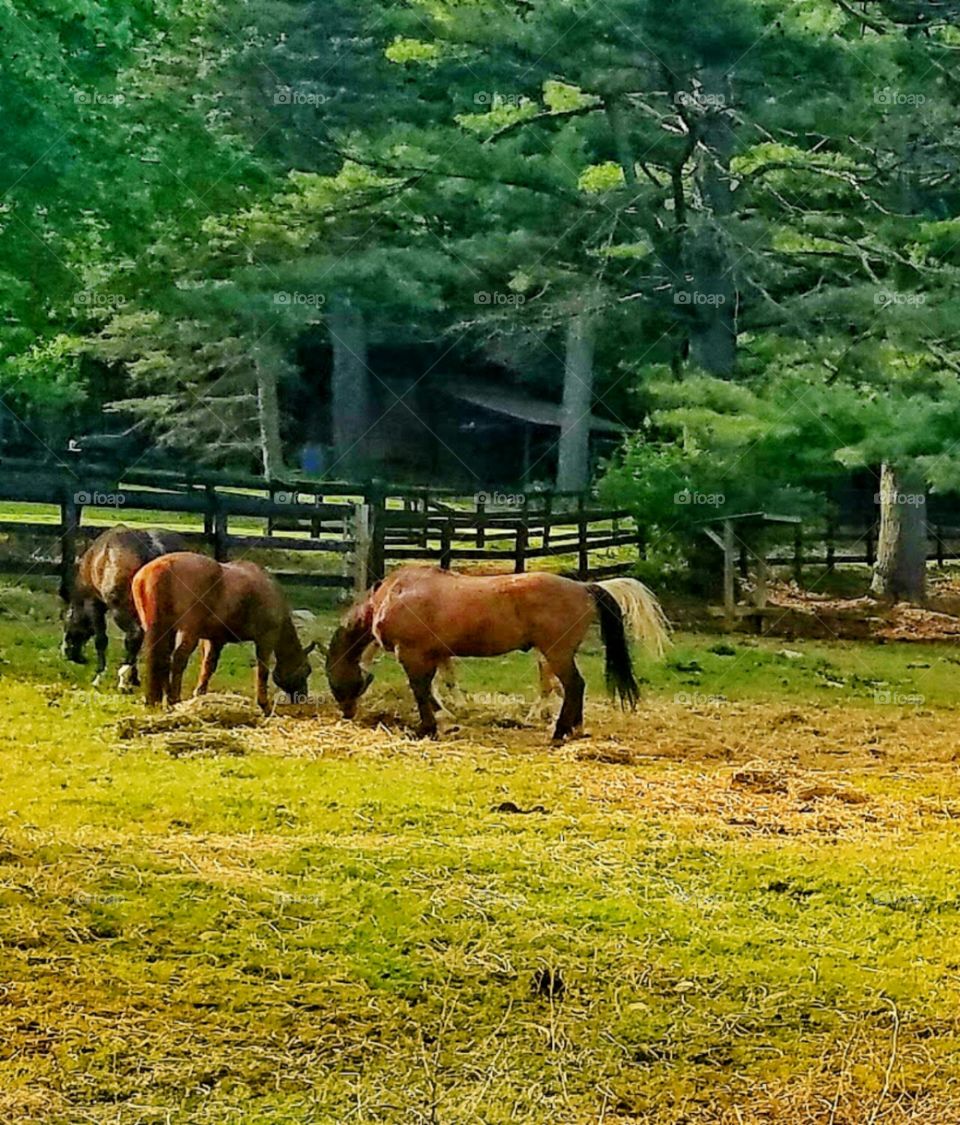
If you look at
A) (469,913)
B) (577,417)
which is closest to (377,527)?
(577,417)

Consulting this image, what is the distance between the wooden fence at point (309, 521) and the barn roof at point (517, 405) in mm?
249

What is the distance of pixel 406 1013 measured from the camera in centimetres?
261

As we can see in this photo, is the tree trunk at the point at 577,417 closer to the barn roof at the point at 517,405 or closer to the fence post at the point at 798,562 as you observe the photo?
the barn roof at the point at 517,405

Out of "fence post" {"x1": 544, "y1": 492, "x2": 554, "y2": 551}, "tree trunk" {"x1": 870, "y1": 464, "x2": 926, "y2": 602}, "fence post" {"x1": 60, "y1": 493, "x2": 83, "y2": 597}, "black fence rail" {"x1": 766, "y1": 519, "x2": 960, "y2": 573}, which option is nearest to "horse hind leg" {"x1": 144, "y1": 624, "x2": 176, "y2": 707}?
"fence post" {"x1": 60, "y1": 493, "x2": 83, "y2": 597}

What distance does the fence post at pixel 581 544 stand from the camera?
14.9 feet

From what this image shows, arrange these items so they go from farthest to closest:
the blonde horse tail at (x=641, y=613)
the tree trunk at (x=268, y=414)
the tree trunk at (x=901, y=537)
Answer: the tree trunk at (x=901, y=537) → the tree trunk at (x=268, y=414) → the blonde horse tail at (x=641, y=613)

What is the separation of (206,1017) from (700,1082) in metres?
0.88

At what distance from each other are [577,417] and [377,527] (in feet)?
2.46

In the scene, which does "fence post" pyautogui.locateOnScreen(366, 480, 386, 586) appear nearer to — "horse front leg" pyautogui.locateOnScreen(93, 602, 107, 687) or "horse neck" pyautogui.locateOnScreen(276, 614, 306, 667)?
"horse neck" pyautogui.locateOnScreen(276, 614, 306, 667)

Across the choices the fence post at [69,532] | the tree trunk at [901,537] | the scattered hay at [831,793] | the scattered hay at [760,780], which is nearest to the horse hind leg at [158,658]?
the fence post at [69,532]

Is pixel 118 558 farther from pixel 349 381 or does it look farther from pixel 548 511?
pixel 548 511

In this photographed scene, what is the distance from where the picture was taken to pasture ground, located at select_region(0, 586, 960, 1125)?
2412 mm

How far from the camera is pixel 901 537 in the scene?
16.0 feet

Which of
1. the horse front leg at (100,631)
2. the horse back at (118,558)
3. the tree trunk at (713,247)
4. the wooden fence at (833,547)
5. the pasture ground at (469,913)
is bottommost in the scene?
the pasture ground at (469,913)
